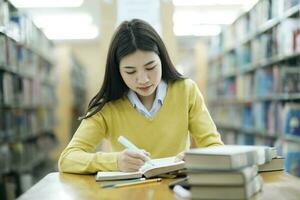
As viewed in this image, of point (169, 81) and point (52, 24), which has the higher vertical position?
point (52, 24)

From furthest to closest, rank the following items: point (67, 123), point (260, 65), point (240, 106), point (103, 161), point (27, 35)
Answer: point (67, 123)
point (240, 106)
point (27, 35)
point (260, 65)
point (103, 161)

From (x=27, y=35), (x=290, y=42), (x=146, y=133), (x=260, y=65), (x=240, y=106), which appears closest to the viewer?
(x=146, y=133)

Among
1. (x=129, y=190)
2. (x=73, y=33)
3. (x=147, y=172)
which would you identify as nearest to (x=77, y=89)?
(x=73, y=33)

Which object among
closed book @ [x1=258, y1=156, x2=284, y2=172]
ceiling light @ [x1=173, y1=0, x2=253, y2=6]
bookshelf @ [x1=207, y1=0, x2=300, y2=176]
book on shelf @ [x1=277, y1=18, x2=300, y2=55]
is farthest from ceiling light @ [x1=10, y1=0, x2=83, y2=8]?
closed book @ [x1=258, y1=156, x2=284, y2=172]

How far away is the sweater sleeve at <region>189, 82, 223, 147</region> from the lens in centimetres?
154

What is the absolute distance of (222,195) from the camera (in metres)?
0.88

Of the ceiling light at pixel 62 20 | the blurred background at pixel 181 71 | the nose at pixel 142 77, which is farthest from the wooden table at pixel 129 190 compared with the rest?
the ceiling light at pixel 62 20

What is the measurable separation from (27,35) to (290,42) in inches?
113

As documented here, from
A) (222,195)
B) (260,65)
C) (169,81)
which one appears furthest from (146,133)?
(260,65)

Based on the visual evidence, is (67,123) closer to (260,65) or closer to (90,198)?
(260,65)

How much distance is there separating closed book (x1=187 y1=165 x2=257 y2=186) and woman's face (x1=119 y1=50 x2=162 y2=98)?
0.64 m

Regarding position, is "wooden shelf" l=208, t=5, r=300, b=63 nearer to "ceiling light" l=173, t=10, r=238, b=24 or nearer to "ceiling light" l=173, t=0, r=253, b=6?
"ceiling light" l=173, t=0, r=253, b=6

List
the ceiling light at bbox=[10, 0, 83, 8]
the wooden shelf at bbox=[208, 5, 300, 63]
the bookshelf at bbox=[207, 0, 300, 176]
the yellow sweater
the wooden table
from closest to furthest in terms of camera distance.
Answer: the wooden table
the yellow sweater
the wooden shelf at bbox=[208, 5, 300, 63]
the bookshelf at bbox=[207, 0, 300, 176]
the ceiling light at bbox=[10, 0, 83, 8]

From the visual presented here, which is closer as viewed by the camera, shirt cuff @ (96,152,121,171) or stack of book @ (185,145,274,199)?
stack of book @ (185,145,274,199)
